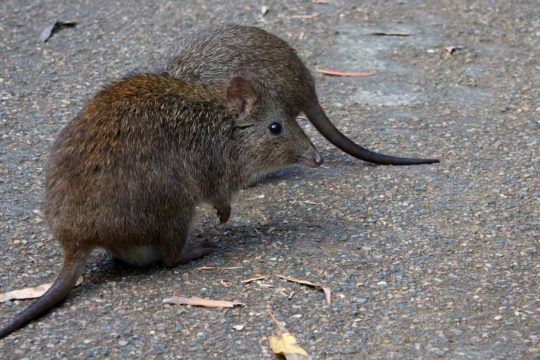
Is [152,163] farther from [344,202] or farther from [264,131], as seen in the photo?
[344,202]

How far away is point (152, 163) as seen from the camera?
474cm

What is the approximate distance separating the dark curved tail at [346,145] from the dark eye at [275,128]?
1107mm

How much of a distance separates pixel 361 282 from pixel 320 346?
74 cm

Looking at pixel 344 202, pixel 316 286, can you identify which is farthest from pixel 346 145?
pixel 316 286

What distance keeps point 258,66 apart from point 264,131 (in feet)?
3.19

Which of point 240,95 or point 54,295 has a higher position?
point 240,95

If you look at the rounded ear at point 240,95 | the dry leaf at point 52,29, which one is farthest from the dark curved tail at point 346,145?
the dry leaf at point 52,29

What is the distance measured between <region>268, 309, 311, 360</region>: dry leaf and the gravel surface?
0.19ft

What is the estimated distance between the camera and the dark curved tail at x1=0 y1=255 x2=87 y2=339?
4262 millimetres

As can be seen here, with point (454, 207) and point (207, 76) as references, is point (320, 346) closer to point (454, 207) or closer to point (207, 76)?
point (454, 207)

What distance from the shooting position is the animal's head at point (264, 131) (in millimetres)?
5336

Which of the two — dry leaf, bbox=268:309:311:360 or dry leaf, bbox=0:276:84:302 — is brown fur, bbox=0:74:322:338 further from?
dry leaf, bbox=268:309:311:360

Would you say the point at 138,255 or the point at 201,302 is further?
the point at 138,255

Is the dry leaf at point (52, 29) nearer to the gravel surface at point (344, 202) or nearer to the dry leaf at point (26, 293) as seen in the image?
the gravel surface at point (344, 202)
